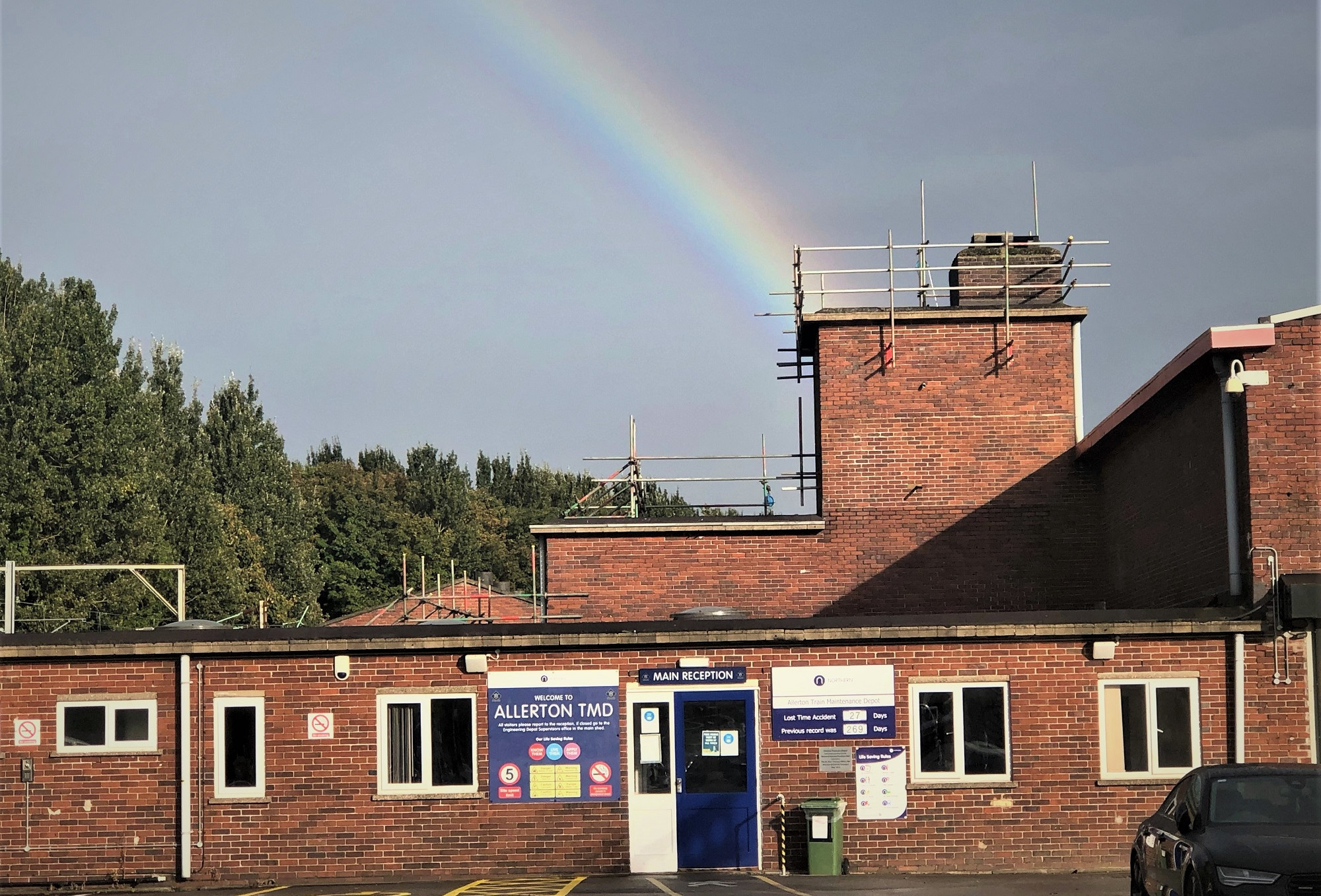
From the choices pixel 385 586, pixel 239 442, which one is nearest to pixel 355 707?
pixel 239 442

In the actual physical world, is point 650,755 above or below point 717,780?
above

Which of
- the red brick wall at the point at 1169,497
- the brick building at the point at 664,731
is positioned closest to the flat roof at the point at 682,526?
the red brick wall at the point at 1169,497

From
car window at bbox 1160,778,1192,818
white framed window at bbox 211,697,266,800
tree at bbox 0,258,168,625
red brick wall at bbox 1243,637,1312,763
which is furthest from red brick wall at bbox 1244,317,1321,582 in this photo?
tree at bbox 0,258,168,625

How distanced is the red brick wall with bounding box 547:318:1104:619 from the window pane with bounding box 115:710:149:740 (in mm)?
9461

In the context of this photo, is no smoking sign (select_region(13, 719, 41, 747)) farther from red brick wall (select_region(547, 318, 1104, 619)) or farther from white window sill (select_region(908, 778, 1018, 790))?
white window sill (select_region(908, 778, 1018, 790))

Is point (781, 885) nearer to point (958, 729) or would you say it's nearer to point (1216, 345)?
point (958, 729)

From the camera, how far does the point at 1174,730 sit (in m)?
19.2

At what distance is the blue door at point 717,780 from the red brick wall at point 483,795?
0.77ft

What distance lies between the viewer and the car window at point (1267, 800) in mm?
12352

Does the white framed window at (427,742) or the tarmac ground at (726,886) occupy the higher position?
the white framed window at (427,742)

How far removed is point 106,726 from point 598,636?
6.56 m

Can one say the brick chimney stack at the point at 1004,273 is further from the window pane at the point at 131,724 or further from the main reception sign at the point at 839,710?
the window pane at the point at 131,724

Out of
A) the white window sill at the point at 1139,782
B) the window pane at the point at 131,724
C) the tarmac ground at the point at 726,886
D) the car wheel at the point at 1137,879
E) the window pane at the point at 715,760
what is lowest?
the tarmac ground at the point at 726,886

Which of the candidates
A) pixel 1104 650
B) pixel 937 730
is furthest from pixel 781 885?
pixel 1104 650
